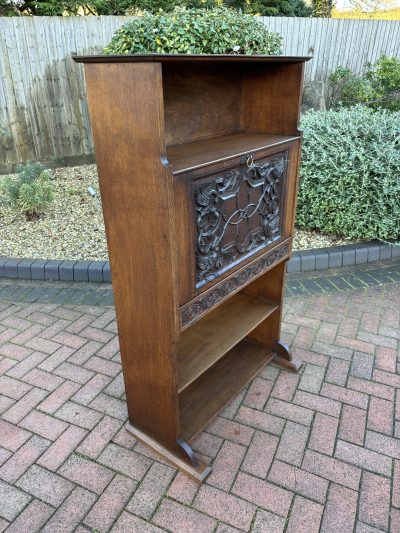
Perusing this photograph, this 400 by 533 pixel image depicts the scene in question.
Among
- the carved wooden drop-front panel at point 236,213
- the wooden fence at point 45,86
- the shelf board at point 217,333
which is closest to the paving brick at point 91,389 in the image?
the shelf board at point 217,333

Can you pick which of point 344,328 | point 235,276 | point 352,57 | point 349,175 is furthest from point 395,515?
point 352,57

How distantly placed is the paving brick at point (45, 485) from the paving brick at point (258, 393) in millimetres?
1017

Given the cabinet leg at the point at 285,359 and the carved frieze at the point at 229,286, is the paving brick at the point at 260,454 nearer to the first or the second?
the cabinet leg at the point at 285,359

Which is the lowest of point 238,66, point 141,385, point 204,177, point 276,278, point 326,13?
point 141,385

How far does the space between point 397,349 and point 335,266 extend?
1182 millimetres

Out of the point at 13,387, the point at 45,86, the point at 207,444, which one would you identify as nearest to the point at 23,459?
the point at 13,387

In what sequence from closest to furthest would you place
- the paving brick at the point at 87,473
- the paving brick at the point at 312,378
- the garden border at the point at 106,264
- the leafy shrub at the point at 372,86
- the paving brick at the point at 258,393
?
the paving brick at the point at 87,473 < the paving brick at the point at 258,393 < the paving brick at the point at 312,378 < the garden border at the point at 106,264 < the leafy shrub at the point at 372,86

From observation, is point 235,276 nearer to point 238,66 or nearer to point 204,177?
point 204,177

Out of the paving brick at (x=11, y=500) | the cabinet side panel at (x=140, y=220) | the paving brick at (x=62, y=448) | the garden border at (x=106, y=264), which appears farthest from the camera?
the garden border at (x=106, y=264)

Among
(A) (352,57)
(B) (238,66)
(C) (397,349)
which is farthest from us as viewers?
(A) (352,57)

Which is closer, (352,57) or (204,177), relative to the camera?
(204,177)

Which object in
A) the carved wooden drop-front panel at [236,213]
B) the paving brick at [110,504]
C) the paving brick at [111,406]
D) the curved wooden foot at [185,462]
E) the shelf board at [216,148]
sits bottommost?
the paving brick at [111,406]

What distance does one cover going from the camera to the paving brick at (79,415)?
2.23m

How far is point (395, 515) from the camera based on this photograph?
5.76 feet
